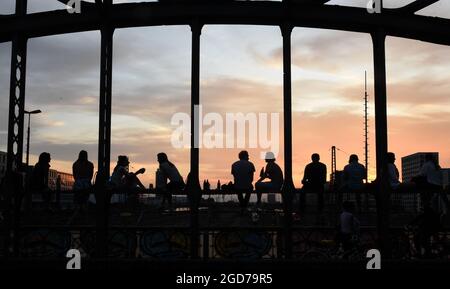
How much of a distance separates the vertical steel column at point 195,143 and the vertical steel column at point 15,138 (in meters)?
2.73

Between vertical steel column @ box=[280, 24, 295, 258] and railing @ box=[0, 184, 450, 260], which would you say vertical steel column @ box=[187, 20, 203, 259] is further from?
vertical steel column @ box=[280, 24, 295, 258]

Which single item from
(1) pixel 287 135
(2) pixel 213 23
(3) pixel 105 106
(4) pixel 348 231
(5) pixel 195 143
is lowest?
(4) pixel 348 231

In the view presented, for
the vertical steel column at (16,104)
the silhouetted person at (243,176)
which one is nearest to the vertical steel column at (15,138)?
the vertical steel column at (16,104)

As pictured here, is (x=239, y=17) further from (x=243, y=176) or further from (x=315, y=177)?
(x=315, y=177)

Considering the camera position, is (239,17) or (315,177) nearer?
(239,17)

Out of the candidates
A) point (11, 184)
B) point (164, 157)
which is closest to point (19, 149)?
point (11, 184)

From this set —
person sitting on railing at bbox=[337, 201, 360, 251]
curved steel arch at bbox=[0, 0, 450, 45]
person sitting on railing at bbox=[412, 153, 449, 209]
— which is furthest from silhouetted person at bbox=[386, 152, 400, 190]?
curved steel arch at bbox=[0, 0, 450, 45]

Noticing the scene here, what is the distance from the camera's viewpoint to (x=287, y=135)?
9.42 m

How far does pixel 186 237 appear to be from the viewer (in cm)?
936

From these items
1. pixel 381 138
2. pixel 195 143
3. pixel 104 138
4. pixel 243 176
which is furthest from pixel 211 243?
pixel 381 138

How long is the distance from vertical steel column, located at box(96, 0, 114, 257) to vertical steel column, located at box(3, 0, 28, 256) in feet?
4.32

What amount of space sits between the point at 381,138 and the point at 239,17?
9.51 ft

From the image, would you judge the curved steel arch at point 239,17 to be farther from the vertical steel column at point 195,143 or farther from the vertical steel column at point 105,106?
the vertical steel column at point 105,106
